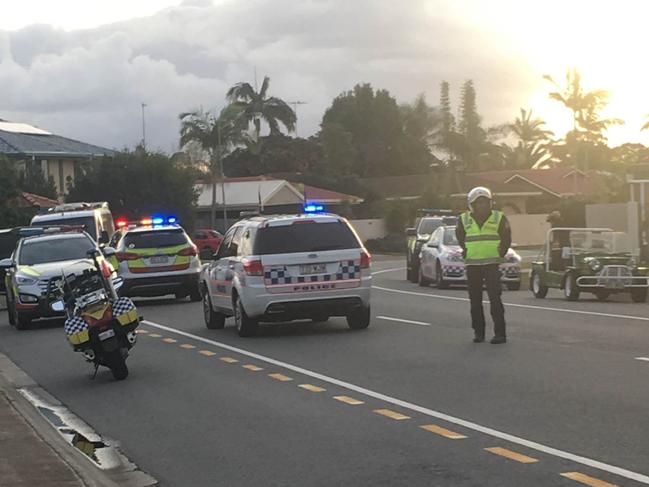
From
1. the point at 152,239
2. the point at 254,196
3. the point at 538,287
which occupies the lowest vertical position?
the point at 538,287

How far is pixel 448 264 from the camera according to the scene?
27.9m

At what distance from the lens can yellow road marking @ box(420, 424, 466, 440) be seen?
889 cm

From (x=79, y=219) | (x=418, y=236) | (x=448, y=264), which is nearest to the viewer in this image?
(x=448, y=264)

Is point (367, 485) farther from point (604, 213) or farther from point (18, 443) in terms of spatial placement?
point (604, 213)

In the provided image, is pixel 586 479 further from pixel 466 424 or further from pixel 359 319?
pixel 359 319

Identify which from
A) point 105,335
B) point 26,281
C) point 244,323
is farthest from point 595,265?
point 105,335

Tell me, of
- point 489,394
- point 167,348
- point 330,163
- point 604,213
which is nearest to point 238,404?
point 489,394

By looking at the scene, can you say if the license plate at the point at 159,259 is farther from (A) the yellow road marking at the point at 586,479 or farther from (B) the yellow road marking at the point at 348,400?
(A) the yellow road marking at the point at 586,479

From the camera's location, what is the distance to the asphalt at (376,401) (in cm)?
802

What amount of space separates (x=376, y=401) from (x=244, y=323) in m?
6.63

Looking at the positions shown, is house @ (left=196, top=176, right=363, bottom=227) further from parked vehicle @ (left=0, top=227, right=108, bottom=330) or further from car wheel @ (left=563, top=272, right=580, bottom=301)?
car wheel @ (left=563, top=272, right=580, bottom=301)

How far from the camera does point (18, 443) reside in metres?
9.40

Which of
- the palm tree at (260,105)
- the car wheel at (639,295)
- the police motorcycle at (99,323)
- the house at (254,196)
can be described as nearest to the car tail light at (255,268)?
the police motorcycle at (99,323)

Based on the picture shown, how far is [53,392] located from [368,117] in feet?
268
